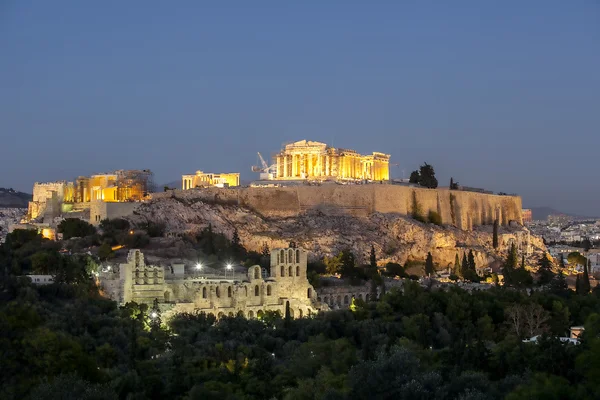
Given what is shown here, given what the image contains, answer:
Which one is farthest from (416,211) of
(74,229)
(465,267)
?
(74,229)

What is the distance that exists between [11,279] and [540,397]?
69.3ft

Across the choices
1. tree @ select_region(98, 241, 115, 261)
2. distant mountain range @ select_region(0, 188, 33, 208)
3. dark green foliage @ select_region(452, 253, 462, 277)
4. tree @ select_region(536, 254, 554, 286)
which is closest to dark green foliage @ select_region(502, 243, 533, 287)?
tree @ select_region(536, 254, 554, 286)

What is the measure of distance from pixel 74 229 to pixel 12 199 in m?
50.5

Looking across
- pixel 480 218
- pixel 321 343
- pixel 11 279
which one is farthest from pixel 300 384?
pixel 480 218

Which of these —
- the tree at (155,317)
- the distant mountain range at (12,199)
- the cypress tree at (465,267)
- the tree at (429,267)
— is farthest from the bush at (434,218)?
the distant mountain range at (12,199)

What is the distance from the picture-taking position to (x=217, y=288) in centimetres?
3559

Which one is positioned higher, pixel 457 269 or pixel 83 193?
pixel 83 193

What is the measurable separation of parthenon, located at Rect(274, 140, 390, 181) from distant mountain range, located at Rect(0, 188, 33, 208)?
3377 centimetres

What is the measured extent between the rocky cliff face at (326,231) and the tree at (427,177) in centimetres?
657

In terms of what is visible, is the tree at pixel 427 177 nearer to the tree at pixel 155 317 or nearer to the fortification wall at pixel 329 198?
the fortification wall at pixel 329 198

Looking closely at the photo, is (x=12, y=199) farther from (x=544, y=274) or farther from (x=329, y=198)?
(x=544, y=274)

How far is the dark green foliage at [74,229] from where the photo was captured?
4875cm

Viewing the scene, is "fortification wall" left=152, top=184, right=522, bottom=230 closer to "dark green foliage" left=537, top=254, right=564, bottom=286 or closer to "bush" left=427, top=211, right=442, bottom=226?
"bush" left=427, top=211, right=442, bottom=226

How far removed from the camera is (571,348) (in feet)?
81.3
